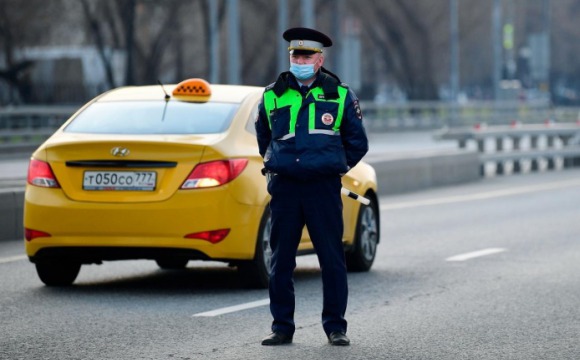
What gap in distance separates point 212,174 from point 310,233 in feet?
7.40

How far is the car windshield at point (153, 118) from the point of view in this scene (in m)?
10.8

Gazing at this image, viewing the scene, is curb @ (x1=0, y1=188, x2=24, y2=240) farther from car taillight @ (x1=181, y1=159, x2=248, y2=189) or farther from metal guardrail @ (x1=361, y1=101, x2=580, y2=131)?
metal guardrail @ (x1=361, y1=101, x2=580, y2=131)

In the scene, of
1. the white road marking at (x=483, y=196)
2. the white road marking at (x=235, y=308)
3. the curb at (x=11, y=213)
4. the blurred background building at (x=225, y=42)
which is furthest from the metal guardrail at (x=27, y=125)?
the white road marking at (x=235, y=308)

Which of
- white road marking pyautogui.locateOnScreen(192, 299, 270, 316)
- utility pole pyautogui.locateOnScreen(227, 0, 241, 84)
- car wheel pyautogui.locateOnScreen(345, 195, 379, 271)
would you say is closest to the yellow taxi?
white road marking pyautogui.locateOnScreen(192, 299, 270, 316)

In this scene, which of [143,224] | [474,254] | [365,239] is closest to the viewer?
[143,224]

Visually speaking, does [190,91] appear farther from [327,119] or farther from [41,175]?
[327,119]

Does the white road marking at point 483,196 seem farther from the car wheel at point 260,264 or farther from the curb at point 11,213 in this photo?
the car wheel at point 260,264

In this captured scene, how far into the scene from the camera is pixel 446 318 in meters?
9.52

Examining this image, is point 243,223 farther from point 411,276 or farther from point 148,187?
point 411,276

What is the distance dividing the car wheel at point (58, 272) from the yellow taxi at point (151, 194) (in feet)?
0.35

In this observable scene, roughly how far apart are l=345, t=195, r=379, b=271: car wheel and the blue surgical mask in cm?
416

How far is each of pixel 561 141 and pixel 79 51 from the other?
25.9 meters

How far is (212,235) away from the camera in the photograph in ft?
33.9

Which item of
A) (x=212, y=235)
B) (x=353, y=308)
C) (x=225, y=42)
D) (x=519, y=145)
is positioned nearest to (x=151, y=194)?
(x=212, y=235)
